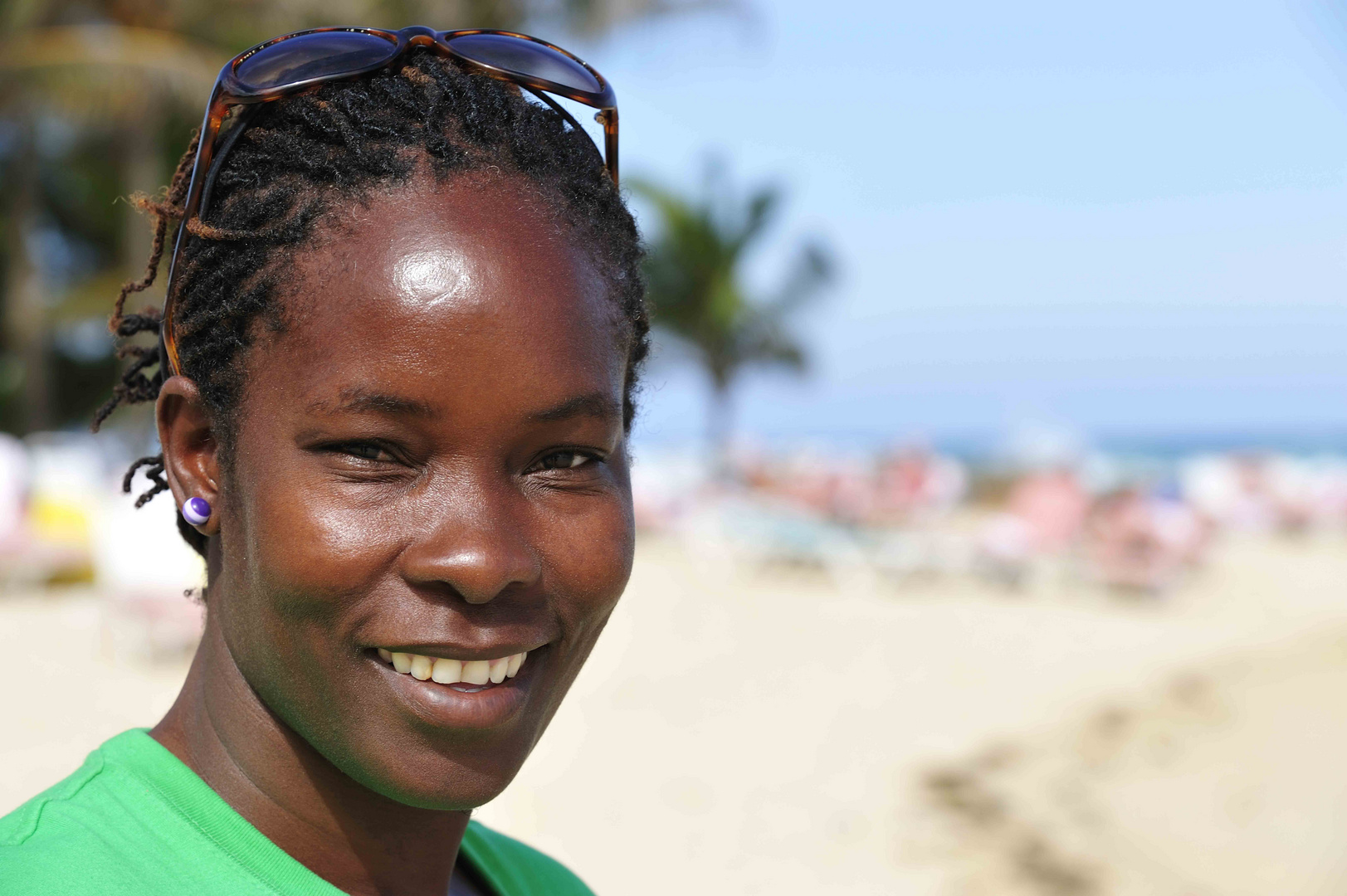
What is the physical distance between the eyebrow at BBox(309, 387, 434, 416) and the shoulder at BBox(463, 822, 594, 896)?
655mm

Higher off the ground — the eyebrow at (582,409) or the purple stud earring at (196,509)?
the eyebrow at (582,409)

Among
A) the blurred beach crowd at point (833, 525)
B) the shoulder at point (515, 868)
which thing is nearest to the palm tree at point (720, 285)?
the blurred beach crowd at point (833, 525)

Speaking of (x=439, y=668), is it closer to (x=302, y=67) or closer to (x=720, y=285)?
(x=302, y=67)

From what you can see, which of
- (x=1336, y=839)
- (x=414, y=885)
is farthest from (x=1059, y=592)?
(x=414, y=885)

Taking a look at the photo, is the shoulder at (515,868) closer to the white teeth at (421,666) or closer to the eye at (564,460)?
the white teeth at (421,666)

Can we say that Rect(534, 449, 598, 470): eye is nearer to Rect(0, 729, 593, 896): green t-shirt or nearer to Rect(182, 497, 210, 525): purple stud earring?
Rect(182, 497, 210, 525): purple stud earring

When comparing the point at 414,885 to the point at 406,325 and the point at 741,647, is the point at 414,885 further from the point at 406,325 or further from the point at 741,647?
the point at 741,647

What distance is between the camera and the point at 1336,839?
230 inches

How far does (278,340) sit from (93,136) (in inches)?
921

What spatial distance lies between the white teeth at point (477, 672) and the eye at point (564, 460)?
0.22 meters

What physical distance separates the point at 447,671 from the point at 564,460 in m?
0.26

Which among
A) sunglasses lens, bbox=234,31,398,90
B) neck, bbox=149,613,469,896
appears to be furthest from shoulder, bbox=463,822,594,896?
sunglasses lens, bbox=234,31,398,90

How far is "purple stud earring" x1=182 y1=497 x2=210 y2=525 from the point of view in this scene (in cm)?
126

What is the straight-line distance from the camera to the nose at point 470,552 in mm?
1133
